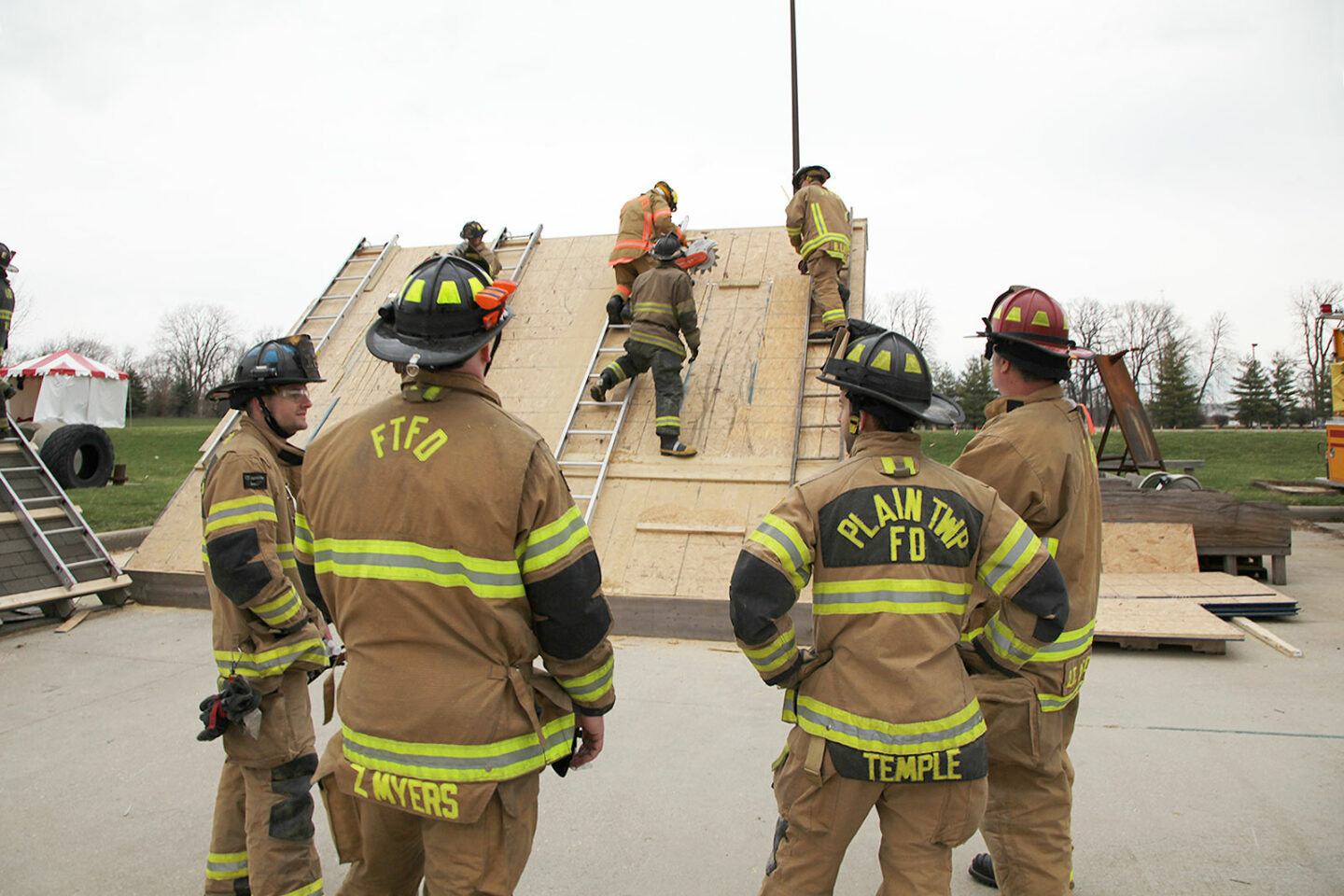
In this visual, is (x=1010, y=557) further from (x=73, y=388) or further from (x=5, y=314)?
(x=73, y=388)

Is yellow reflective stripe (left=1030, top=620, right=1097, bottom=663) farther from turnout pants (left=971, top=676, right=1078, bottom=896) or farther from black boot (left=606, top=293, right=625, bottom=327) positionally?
black boot (left=606, top=293, right=625, bottom=327)

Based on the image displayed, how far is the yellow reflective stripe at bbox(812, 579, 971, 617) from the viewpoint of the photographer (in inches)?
86.7

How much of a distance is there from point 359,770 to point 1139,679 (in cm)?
511

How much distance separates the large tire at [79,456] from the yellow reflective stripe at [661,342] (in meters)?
11.3

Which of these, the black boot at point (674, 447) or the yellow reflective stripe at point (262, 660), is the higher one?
the black boot at point (674, 447)

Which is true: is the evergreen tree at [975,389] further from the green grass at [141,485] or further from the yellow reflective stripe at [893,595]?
the yellow reflective stripe at [893,595]

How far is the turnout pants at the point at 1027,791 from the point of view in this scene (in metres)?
2.61

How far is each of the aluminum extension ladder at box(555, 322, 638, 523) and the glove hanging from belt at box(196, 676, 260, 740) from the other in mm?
4232

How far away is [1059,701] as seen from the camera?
2.69 m

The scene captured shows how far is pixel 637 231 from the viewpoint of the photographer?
350 inches

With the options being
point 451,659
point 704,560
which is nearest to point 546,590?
point 451,659

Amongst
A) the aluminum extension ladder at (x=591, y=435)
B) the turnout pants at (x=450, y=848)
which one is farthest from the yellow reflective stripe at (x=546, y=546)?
the aluminum extension ladder at (x=591, y=435)

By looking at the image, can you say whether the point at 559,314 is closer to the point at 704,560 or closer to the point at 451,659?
the point at 704,560

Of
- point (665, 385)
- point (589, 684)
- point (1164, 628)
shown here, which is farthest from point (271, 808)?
point (1164, 628)
